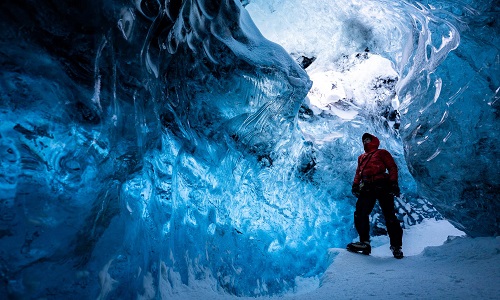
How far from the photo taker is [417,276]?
7.67 ft

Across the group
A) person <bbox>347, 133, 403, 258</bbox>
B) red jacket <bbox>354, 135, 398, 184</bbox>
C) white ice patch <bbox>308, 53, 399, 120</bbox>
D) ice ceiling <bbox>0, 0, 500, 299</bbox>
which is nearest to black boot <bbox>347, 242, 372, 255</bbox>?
person <bbox>347, 133, 403, 258</bbox>

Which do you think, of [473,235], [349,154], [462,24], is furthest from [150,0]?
[349,154]

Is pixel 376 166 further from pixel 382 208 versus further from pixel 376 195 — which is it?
pixel 382 208

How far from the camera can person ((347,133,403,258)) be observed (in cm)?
324

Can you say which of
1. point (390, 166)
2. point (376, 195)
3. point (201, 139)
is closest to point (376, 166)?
point (390, 166)

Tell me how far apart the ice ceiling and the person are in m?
0.63

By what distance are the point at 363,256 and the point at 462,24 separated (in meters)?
2.96

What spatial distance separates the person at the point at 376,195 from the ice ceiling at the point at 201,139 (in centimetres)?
63

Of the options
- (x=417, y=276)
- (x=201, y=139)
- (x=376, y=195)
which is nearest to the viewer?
(x=417, y=276)

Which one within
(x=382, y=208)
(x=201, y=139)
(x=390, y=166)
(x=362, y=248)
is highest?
(x=201, y=139)

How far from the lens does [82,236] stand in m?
1.80

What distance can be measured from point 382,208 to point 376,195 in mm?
159

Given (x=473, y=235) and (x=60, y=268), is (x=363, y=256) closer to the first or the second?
(x=473, y=235)

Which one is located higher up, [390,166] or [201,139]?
[201,139]
